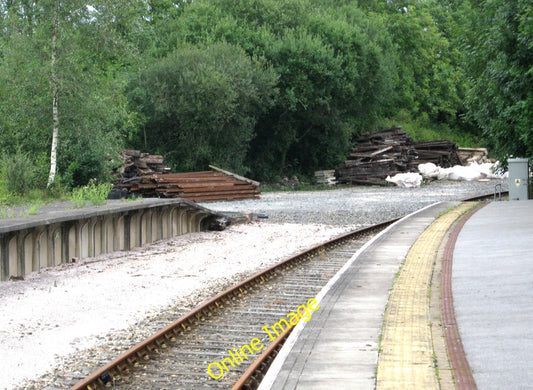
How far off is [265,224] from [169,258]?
794 cm

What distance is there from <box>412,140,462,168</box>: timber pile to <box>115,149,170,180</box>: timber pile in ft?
87.2

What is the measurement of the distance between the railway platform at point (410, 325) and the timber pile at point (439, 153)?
4310 cm

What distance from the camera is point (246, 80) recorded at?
4284 centimetres

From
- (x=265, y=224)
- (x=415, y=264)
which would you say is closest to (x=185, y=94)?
(x=265, y=224)

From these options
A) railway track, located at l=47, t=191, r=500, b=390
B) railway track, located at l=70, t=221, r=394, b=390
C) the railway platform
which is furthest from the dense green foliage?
railway track, located at l=47, t=191, r=500, b=390

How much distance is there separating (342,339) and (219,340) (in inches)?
68.9

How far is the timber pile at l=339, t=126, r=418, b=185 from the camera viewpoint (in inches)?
1986

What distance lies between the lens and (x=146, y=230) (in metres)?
20.4

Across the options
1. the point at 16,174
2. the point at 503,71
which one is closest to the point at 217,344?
the point at 16,174

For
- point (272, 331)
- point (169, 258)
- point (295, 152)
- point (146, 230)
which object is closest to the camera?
point (272, 331)

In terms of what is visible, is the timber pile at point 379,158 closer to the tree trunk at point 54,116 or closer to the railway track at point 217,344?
the tree trunk at point 54,116

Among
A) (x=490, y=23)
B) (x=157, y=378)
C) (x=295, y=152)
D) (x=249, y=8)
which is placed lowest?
(x=157, y=378)

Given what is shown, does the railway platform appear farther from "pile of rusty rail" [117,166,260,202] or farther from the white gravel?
"pile of rusty rail" [117,166,260,202]

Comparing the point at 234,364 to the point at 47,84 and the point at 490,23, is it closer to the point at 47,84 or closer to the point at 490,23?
the point at 47,84
